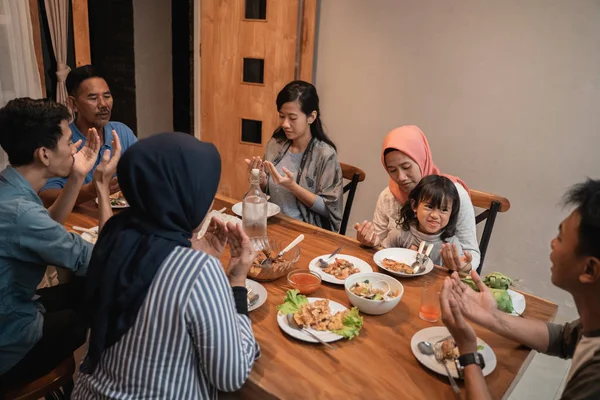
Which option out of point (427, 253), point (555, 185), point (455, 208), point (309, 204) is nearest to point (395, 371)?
point (427, 253)

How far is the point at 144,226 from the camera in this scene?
1.00m

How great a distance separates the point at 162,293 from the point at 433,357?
2.26ft

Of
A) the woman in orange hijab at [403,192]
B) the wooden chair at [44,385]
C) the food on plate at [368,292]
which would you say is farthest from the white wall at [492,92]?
the wooden chair at [44,385]

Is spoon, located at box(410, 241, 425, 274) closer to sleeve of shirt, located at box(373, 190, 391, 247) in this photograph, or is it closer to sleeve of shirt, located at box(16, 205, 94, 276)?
sleeve of shirt, located at box(373, 190, 391, 247)

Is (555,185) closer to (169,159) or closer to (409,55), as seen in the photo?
(409,55)

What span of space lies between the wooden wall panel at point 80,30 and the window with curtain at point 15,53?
0.48 meters

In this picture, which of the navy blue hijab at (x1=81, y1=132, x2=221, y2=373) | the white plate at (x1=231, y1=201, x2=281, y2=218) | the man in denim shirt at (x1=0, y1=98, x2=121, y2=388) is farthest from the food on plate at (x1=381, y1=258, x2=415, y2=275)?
the man in denim shirt at (x1=0, y1=98, x2=121, y2=388)

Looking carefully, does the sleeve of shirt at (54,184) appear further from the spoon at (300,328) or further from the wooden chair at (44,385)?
the spoon at (300,328)

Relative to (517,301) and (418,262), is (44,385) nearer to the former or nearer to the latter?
(418,262)

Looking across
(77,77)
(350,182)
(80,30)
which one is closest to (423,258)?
(350,182)

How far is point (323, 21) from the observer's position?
3268 mm

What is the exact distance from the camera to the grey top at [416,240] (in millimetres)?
1822

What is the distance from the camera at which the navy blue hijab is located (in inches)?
37.8

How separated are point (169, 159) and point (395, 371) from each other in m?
0.74
